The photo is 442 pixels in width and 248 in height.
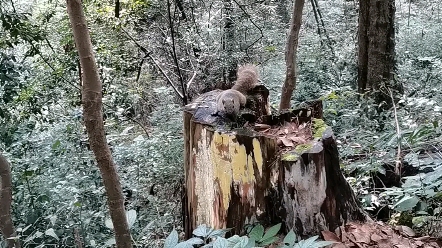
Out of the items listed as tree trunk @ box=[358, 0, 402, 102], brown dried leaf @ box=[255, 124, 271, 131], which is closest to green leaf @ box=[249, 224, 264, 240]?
brown dried leaf @ box=[255, 124, 271, 131]

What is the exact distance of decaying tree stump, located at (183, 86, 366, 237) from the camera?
2041 millimetres

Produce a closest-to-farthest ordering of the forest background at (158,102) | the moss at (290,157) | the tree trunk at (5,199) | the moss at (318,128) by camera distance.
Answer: the moss at (290,157)
the moss at (318,128)
the tree trunk at (5,199)
the forest background at (158,102)

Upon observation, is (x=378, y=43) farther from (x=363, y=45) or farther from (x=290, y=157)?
(x=290, y=157)

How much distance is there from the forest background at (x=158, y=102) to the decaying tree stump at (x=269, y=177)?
0.44m

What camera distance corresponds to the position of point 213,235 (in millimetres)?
1741

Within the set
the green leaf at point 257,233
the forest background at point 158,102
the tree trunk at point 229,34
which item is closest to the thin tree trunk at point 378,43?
the forest background at point 158,102

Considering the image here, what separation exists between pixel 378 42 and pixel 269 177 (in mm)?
2999

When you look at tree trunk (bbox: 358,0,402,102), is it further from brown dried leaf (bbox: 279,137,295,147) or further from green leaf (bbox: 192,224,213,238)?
green leaf (bbox: 192,224,213,238)

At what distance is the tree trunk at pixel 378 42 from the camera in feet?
14.6

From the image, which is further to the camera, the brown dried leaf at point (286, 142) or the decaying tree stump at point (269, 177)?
the brown dried leaf at point (286, 142)

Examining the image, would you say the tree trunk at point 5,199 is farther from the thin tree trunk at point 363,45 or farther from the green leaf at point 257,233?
Result: the thin tree trunk at point 363,45

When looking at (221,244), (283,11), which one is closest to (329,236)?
(221,244)

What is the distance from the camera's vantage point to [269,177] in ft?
6.88

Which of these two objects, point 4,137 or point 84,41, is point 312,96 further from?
point 84,41
